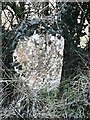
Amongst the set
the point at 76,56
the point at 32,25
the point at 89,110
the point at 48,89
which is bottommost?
the point at 89,110

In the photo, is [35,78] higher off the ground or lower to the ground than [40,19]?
lower

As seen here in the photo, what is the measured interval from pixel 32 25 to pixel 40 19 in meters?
0.04

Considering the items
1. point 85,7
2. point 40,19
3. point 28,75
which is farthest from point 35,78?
point 85,7

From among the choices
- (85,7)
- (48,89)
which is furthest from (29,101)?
(85,7)

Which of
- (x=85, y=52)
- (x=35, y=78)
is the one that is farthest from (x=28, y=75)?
(x=85, y=52)

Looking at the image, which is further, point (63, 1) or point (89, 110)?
point (89, 110)

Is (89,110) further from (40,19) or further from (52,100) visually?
(40,19)

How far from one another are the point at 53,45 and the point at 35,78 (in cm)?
16

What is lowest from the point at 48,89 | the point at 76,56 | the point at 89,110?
the point at 89,110

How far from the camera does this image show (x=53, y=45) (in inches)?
69.0

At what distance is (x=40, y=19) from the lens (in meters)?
1.72

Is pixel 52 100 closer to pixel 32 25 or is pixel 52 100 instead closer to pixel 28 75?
pixel 28 75

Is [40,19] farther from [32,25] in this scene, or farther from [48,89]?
[48,89]

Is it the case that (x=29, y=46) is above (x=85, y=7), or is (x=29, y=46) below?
below
